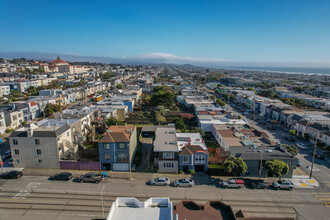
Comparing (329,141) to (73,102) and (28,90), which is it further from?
(28,90)

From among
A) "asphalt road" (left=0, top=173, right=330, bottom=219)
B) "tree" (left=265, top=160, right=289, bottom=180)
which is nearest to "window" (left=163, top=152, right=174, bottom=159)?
"asphalt road" (left=0, top=173, right=330, bottom=219)

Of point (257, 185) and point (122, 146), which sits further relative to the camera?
point (122, 146)

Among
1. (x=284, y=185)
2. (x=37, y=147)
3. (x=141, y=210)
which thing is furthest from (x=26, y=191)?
(x=284, y=185)

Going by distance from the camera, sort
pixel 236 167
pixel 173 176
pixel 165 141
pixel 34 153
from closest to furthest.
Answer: pixel 236 167 < pixel 173 176 < pixel 34 153 < pixel 165 141

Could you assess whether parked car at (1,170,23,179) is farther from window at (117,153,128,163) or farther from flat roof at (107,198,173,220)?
flat roof at (107,198,173,220)

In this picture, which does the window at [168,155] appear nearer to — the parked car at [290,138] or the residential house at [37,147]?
the residential house at [37,147]

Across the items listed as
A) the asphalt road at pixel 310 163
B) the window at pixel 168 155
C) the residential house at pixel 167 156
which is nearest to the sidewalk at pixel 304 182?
the asphalt road at pixel 310 163

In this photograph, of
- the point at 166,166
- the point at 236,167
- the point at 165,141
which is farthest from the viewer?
the point at 165,141

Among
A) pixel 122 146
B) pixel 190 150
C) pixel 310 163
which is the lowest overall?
pixel 310 163

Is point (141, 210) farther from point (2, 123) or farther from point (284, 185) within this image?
point (2, 123)
